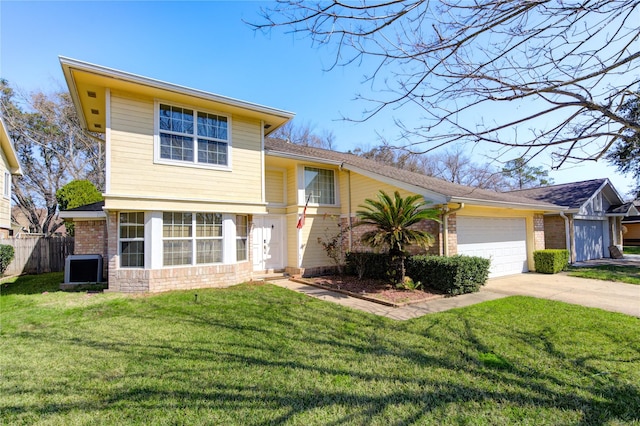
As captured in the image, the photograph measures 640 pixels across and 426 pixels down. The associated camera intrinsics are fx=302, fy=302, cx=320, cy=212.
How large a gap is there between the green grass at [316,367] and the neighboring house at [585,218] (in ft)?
38.7

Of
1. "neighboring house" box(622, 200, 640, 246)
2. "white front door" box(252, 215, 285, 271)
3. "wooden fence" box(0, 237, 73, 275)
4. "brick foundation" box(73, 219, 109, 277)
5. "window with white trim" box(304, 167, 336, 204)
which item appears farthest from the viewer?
"neighboring house" box(622, 200, 640, 246)

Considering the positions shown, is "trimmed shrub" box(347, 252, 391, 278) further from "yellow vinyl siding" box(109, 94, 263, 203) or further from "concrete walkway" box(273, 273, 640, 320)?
"yellow vinyl siding" box(109, 94, 263, 203)

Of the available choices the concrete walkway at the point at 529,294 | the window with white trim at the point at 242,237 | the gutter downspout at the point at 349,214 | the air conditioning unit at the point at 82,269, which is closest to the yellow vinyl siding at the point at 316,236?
the gutter downspout at the point at 349,214

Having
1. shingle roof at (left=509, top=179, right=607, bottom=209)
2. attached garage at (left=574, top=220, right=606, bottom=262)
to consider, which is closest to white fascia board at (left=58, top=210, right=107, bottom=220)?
shingle roof at (left=509, top=179, right=607, bottom=209)

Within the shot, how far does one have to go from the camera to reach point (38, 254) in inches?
514

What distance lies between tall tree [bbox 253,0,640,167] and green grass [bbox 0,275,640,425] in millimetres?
2614

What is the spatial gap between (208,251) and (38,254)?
958 cm

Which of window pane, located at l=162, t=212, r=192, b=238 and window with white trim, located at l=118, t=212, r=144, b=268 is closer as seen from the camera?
window with white trim, located at l=118, t=212, r=144, b=268

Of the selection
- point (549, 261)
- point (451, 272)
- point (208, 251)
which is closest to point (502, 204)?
point (549, 261)

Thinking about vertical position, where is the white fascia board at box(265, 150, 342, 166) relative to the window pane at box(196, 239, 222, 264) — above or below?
above

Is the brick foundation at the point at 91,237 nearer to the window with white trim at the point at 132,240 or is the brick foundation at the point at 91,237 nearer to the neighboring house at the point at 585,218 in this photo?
the window with white trim at the point at 132,240

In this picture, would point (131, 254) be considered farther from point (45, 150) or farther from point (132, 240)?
point (45, 150)

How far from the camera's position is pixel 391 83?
3752 mm

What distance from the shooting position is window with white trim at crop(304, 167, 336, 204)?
12.1 m
